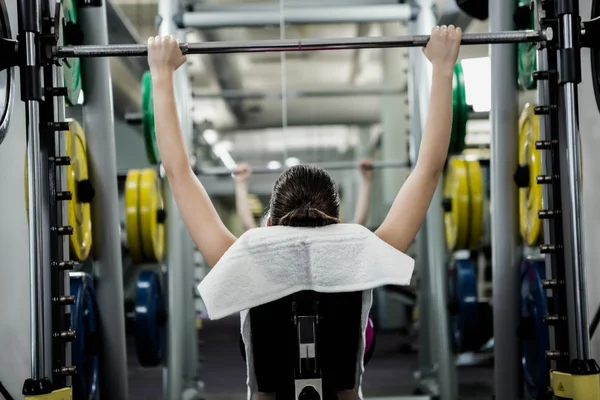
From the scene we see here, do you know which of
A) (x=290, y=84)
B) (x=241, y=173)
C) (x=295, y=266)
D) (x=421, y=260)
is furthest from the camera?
(x=290, y=84)

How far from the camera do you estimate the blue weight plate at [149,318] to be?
3.22 meters

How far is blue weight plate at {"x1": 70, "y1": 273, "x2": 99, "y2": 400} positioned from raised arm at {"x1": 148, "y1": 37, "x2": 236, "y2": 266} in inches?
45.1

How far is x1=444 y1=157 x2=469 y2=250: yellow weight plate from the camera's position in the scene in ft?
11.0

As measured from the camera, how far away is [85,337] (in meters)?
2.45

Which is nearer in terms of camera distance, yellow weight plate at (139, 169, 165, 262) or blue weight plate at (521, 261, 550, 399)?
blue weight plate at (521, 261, 550, 399)

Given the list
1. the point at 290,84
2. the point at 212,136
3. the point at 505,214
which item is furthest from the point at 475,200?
the point at 212,136

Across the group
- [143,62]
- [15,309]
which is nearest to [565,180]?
[15,309]

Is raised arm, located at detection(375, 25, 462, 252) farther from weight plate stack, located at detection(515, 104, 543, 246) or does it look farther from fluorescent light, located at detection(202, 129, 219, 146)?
fluorescent light, located at detection(202, 129, 219, 146)

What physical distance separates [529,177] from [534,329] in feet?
1.91

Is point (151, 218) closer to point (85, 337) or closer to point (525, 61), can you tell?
point (85, 337)

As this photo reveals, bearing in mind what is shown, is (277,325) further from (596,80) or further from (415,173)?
(596,80)

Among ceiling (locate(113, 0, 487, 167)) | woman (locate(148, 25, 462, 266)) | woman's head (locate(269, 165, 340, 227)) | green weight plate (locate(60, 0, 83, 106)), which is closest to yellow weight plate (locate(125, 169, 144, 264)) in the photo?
green weight plate (locate(60, 0, 83, 106))

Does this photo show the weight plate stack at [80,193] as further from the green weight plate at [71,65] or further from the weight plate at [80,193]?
the green weight plate at [71,65]

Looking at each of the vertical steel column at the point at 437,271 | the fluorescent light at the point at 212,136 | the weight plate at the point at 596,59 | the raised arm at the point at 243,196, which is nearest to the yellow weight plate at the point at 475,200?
the vertical steel column at the point at 437,271
